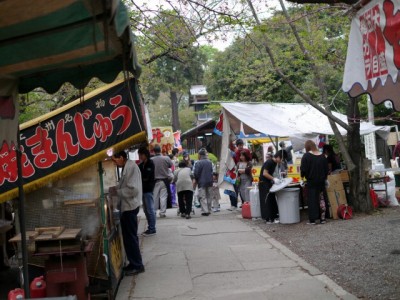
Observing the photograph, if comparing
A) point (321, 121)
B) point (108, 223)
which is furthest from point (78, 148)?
point (321, 121)

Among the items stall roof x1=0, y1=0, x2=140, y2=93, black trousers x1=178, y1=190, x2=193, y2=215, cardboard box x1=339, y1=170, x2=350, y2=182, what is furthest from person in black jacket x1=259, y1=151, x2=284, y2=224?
stall roof x1=0, y1=0, x2=140, y2=93

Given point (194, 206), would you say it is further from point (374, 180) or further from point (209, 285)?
point (209, 285)

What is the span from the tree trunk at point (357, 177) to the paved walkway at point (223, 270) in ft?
8.72

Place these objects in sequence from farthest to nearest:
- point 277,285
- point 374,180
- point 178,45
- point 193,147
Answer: point 193,147 → point 374,180 → point 178,45 → point 277,285

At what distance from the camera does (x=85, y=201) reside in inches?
245

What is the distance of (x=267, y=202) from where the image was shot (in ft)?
39.6

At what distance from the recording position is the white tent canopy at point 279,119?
1270 centimetres

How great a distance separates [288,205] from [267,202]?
0.64 metres

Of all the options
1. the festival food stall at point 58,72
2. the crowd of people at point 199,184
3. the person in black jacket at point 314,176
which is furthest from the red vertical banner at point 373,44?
the person in black jacket at point 314,176

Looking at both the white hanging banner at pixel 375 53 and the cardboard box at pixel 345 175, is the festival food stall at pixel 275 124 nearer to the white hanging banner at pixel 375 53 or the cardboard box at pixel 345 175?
the cardboard box at pixel 345 175

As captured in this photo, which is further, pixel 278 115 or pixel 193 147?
pixel 193 147

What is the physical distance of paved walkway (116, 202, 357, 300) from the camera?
6.40 m

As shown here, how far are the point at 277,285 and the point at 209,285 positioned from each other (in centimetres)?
94

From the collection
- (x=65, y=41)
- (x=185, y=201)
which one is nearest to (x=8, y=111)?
(x=65, y=41)
